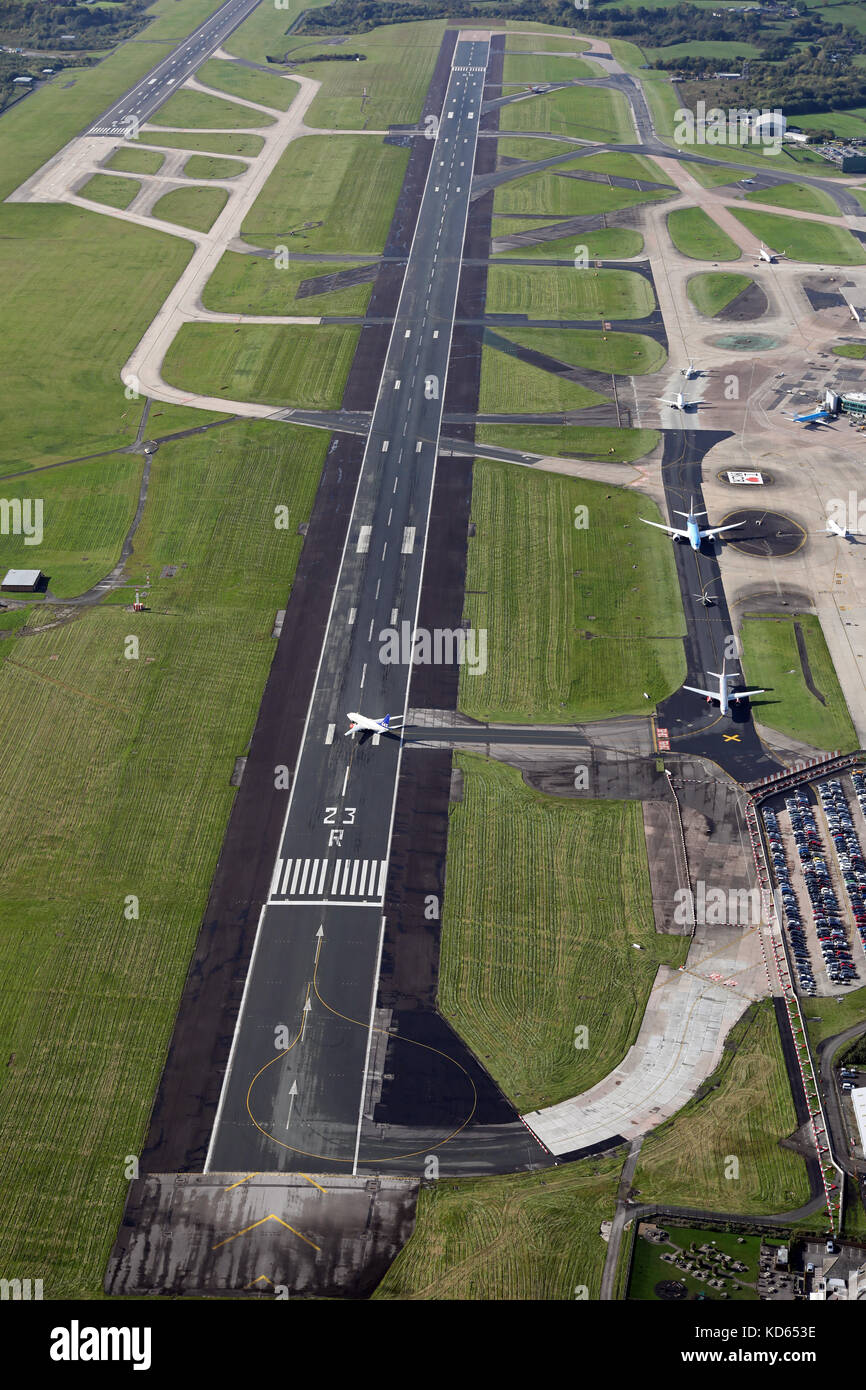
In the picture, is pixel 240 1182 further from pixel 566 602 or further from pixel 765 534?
pixel 765 534

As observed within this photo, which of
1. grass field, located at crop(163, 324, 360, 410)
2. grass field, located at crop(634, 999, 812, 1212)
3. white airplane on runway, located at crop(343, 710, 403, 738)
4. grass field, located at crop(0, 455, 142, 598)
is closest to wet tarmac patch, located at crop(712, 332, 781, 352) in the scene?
grass field, located at crop(163, 324, 360, 410)

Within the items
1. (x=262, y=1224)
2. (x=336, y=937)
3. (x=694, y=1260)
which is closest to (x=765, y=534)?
(x=336, y=937)

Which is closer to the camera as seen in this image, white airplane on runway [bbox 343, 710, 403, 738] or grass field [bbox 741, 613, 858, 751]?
white airplane on runway [bbox 343, 710, 403, 738]

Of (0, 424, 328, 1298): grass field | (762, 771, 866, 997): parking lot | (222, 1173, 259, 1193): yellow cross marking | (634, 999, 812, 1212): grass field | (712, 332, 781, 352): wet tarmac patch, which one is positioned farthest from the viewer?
(712, 332, 781, 352): wet tarmac patch

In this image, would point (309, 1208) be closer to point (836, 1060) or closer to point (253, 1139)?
point (253, 1139)

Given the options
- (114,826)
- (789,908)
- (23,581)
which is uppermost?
(23,581)

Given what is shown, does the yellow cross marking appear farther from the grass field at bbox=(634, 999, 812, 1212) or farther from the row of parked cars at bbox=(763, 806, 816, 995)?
the row of parked cars at bbox=(763, 806, 816, 995)

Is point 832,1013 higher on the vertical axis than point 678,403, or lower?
lower
